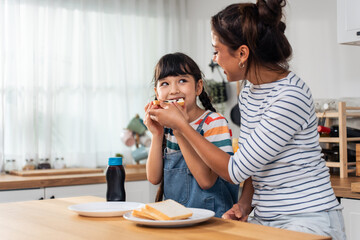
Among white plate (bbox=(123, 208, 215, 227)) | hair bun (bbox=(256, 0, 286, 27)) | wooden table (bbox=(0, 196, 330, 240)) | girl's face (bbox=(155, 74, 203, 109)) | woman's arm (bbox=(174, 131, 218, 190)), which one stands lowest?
wooden table (bbox=(0, 196, 330, 240))

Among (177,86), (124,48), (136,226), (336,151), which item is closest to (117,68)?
(124,48)

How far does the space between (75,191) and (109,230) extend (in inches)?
76.9

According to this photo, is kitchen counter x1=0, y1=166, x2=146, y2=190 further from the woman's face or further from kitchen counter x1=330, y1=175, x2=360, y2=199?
the woman's face

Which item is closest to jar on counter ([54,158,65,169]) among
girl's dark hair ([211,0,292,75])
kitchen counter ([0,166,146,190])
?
kitchen counter ([0,166,146,190])

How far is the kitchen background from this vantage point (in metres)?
3.19

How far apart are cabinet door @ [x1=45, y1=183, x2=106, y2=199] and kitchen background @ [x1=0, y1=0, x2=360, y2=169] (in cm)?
70

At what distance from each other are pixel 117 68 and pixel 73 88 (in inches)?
16.5

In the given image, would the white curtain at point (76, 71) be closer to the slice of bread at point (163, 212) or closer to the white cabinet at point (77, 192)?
the white cabinet at point (77, 192)

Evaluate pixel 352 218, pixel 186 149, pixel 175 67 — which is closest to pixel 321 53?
pixel 352 218

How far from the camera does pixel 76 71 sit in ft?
12.4

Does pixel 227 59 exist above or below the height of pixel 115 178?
above

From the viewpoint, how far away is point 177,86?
65.2 inches

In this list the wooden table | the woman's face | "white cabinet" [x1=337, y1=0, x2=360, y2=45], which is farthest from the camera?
"white cabinet" [x1=337, y1=0, x2=360, y2=45]

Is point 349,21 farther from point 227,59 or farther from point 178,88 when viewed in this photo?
point 227,59
